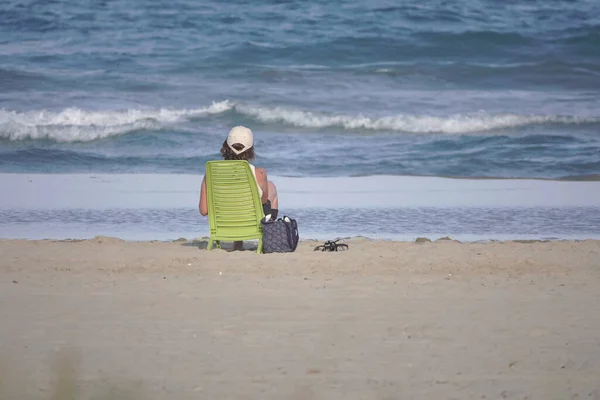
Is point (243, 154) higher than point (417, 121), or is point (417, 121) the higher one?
point (417, 121)

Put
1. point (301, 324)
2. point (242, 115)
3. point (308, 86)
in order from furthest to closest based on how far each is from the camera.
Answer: point (308, 86) → point (242, 115) → point (301, 324)

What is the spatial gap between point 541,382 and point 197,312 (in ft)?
5.72

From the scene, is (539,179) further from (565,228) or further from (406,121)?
(406,121)

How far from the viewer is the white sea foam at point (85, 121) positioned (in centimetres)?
1702

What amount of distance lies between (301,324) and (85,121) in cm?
1379

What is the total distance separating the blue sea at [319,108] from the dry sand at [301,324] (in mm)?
2195

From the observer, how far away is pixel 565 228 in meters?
8.95

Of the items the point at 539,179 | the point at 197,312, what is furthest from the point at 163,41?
the point at 197,312

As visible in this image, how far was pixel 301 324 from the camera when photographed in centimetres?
460

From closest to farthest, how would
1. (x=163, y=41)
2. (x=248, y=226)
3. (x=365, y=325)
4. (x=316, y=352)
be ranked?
(x=316, y=352)
(x=365, y=325)
(x=248, y=226)
(x=163, y=41)

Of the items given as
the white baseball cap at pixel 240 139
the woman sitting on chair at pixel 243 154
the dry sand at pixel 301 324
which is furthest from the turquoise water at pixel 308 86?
the dry sand at pixel 301 324

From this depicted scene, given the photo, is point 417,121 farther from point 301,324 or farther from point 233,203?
point 301,324

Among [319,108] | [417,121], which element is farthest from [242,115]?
[417,121]

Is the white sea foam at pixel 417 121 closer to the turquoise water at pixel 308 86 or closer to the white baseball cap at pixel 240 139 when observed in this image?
the turquoise water at pixel 308 86
